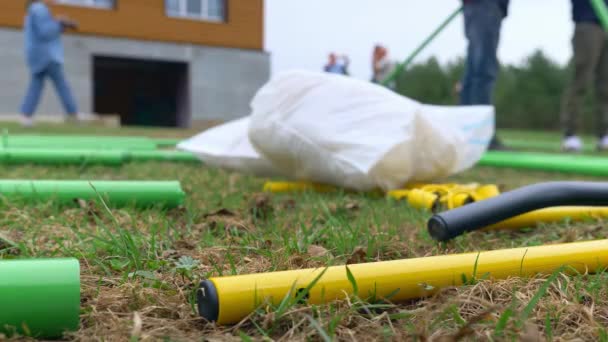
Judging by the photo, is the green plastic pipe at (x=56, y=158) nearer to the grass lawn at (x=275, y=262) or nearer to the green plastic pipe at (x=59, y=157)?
the green plastic pipe at (x=59, y=157)

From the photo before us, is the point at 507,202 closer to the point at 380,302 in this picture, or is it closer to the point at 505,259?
the point at 505,259

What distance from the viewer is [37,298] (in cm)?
74

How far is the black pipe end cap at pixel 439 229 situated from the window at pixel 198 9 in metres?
15.0

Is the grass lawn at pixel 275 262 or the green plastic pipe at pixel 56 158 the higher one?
the green plastic pipe at pixel 56 158

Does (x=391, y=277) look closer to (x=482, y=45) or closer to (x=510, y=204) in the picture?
(x=510, y=204)

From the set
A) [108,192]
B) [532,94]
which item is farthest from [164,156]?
[532,94]

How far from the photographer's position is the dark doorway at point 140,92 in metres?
16.8

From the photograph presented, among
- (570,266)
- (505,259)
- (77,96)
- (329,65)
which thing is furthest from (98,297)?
(77,96)

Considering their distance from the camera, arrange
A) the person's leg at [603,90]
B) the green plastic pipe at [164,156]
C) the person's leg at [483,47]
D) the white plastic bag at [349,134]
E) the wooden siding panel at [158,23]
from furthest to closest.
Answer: the wooden siding panel at [158,23]
the person's leg at [603,90]
the person's leg at [483,47]
the green plastic pipe at [164,156]
the white plastic bag at [349,134]

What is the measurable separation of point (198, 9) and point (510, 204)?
1542cm

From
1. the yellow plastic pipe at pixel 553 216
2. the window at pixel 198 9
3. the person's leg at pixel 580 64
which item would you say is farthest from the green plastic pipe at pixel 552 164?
the window at pixel 198 9

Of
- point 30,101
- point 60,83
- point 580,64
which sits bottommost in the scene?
point 30,101

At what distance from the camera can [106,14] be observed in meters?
14.3

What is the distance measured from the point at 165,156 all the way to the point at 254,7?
43.8ft
